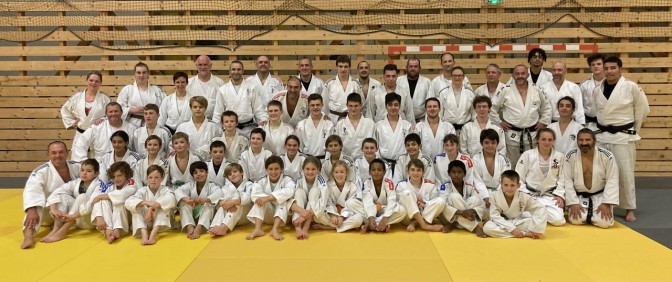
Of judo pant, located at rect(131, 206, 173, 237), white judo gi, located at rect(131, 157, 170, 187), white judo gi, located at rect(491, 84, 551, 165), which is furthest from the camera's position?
white judo gi, located at rect(491, 84, 551, 165)

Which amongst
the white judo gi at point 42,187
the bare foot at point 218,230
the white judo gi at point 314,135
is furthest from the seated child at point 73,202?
the white judo gi at point 314,135

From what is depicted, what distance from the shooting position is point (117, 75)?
8.39 meters

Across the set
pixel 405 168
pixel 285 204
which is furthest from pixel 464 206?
pixel 285 204

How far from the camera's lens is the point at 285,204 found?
4969mm

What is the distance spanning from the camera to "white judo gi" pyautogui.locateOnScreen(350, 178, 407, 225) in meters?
4.93

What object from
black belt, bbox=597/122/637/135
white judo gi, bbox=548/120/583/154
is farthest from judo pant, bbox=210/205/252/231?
black belt, bbox=597/122/637/135

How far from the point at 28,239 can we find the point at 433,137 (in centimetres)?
454

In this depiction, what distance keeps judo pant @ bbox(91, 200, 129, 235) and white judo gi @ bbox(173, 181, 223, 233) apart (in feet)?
1.78

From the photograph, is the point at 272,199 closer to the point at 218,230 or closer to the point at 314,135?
the point at 218,230

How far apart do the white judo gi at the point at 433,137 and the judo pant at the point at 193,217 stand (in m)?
2.70

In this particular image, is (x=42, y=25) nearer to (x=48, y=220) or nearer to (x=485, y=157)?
(x=48, y=220)

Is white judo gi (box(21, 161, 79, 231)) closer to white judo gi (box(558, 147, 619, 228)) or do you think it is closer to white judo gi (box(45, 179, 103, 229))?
white judo gi (box(45, 179, 103, 229))

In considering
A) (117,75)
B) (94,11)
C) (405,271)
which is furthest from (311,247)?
(94,11)

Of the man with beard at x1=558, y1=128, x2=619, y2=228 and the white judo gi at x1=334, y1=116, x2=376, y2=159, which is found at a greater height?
the white judo gi at x1=334, y1=116, x2=376, y2=159
